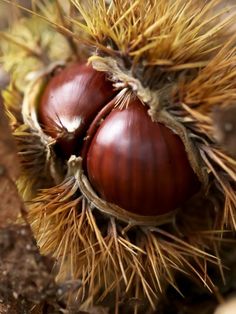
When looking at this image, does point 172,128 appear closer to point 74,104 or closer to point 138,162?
point 138,162

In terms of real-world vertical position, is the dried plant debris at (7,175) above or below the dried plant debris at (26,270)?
above

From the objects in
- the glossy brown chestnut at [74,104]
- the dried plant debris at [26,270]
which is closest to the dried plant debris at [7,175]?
the dried plant debris at [26,270]

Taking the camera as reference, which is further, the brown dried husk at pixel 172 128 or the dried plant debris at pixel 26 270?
the brown dried husk at pixel 172 128

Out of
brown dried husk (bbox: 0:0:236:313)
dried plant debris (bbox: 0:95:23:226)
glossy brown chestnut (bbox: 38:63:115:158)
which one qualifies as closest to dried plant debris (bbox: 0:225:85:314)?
dried plant debris (bbox: 0:95:23:226)

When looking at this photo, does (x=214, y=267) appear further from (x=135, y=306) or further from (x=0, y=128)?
(x=0, y=128)

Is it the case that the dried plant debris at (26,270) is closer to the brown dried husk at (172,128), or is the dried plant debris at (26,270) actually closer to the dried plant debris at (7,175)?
the dried plant debris at (7,175)

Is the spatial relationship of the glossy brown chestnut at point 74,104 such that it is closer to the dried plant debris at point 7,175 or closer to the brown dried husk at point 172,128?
the brown dried husk at point 172,128

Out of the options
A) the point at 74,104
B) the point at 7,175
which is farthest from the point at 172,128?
the point at 7,175

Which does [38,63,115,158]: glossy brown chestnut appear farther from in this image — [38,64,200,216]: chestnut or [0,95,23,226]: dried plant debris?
[0,95,23,226]: dried plant debris
